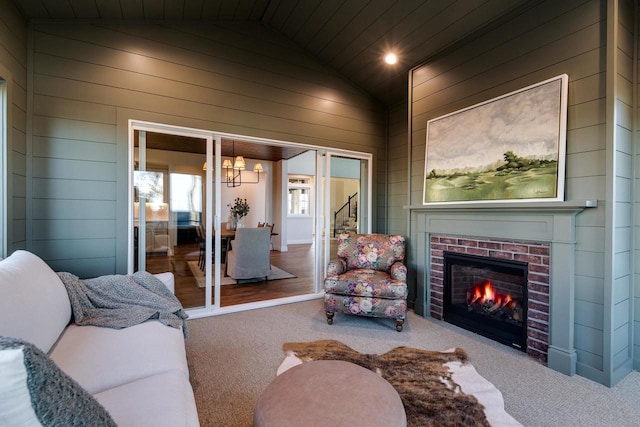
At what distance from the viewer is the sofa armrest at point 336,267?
3.30 meters

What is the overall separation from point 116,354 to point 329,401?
3.47 ft

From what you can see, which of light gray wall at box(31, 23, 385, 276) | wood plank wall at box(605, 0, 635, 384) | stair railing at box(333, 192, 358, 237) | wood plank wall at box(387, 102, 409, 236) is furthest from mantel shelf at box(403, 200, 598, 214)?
light gray wall at box(31, 23, 385, 276)

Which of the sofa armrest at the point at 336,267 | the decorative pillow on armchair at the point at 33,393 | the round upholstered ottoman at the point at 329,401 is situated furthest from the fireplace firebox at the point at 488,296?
the decorative pillow on armchair at the point at 33,393

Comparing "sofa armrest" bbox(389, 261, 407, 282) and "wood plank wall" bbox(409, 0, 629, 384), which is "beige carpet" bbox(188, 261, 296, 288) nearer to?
"sofa armrest" bbox(389, 261, 407, 282)

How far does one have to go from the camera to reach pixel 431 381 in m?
2.05

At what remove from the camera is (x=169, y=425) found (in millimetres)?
1020

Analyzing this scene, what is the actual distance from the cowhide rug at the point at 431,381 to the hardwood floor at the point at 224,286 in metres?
1.45

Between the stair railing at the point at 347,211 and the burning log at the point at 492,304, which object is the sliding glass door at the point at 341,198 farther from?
the burning log at the point at 492,304

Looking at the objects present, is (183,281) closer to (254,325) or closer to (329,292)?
(254,325)

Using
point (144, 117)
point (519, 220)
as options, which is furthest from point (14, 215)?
point (519, 220)

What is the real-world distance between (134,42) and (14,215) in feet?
6.10

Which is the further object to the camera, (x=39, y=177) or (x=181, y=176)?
(x=181, y=176)

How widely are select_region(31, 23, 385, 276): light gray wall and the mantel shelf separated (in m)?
2.07

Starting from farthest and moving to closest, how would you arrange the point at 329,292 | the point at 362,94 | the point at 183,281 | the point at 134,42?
the point at 362,94 < the point at 183,281 < the point at 329,292 < the point at 134,42
